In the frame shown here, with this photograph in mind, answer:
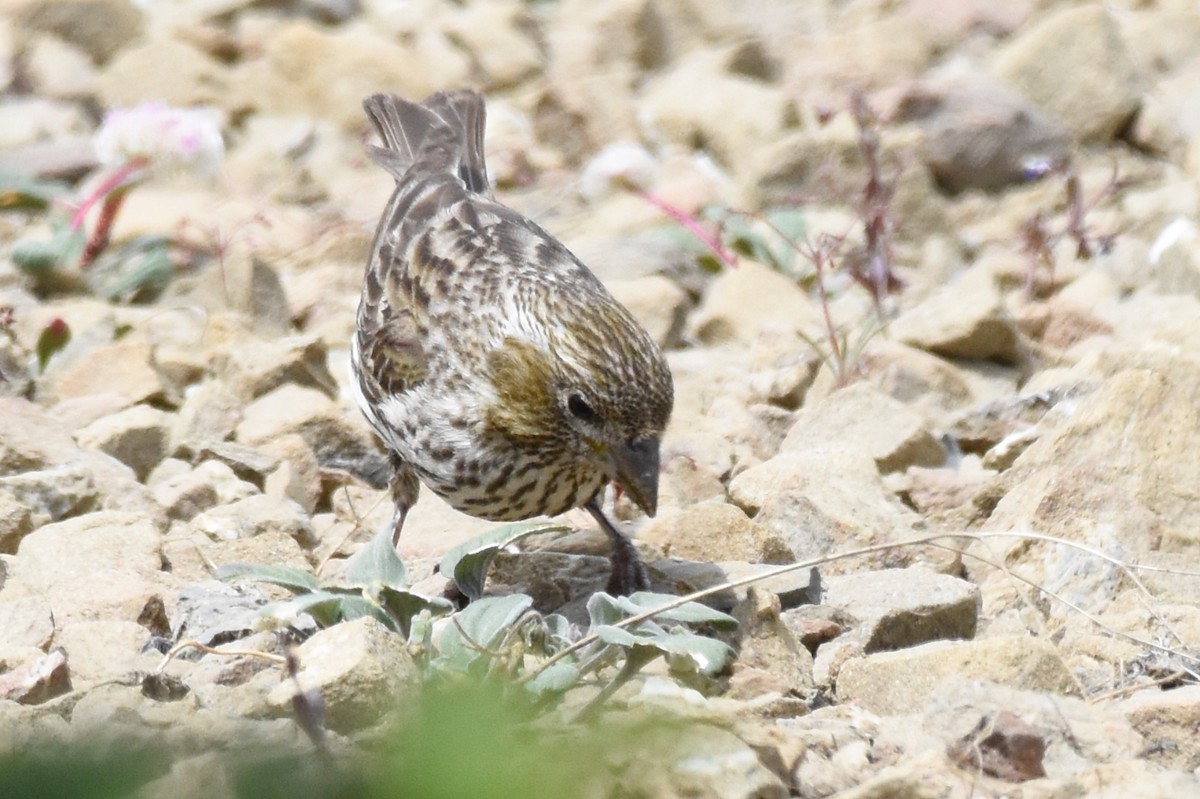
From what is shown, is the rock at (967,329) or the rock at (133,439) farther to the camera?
the rock at (967,329)

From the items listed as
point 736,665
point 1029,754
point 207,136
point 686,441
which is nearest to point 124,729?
point 1029,754

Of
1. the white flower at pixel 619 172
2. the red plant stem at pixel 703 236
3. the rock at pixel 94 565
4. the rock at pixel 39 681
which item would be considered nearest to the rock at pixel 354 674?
the rock at pixel 39 681

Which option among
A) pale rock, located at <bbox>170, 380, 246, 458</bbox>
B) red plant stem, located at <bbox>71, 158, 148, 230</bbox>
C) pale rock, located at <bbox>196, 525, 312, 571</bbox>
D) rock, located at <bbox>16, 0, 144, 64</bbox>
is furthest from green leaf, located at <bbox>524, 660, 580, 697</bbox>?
rock, located at <bbox>16, 0, 144, 64</bbox>

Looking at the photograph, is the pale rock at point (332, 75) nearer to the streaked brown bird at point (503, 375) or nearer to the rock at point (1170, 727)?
the streaked brown bird at point (503, 375)

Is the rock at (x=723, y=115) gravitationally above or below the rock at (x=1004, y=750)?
above

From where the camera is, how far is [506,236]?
213 inches

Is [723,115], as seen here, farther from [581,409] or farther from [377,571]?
[377,571]

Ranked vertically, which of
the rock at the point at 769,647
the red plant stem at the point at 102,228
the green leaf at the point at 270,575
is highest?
the red plant stem at the point at 102,228

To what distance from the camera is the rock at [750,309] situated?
698 cm

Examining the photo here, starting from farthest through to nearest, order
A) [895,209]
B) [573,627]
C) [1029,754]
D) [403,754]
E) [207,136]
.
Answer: [895,209] < [207,136] < [573,627] < [1029,754] < [403,754]

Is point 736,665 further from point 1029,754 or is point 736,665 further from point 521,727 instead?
point 521,727

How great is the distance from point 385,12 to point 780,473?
738 cm

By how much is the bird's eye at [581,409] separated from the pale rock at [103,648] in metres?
1.15

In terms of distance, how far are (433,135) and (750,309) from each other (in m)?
1.45
